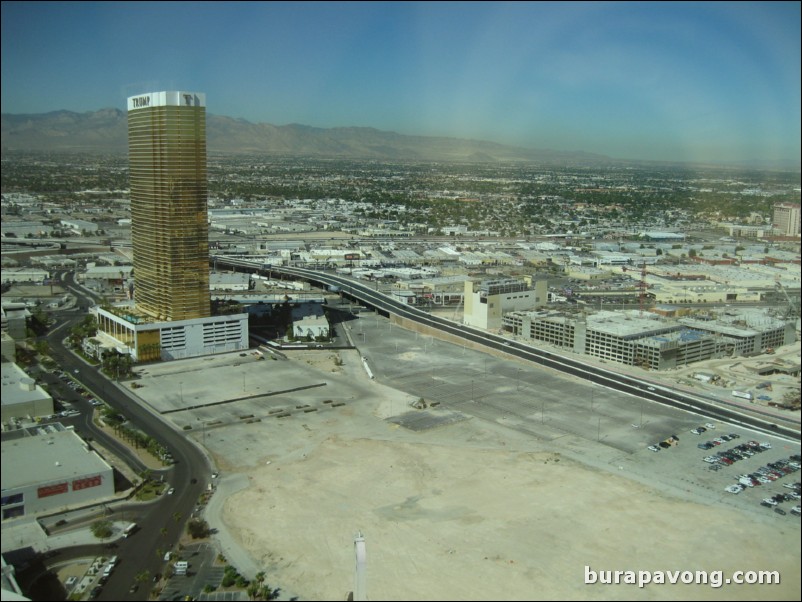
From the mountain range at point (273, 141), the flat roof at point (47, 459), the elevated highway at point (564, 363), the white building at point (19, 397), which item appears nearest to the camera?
the white building at point (19, 397)

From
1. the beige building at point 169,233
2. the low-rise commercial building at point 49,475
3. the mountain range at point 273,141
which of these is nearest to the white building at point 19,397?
the low-rise commercial building at point 49,475

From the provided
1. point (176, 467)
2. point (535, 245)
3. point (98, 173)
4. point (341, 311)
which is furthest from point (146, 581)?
point (98, 173)

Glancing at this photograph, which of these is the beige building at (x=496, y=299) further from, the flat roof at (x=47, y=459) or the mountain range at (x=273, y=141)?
the flat roof at (x=47, y=459)

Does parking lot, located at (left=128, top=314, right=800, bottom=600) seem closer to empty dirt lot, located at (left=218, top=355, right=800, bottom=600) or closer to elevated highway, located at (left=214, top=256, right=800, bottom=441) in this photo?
empty dirt lot, located at (left=218, top=355, right=800, bottom=600)

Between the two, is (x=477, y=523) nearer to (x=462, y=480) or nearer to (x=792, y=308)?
(x=462, y=480)

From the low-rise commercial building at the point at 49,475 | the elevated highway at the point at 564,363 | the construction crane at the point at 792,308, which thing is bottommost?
the elevated highway at the point at 564,363
